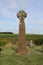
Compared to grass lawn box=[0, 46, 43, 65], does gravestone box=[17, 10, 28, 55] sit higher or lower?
higher

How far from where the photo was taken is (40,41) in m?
34.8

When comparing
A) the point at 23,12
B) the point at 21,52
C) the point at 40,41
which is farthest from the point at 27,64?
the point at 40,41

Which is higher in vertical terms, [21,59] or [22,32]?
[22,32]

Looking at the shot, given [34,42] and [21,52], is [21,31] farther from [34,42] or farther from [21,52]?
[34,42]

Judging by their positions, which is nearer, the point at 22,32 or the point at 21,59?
the point at 21,59

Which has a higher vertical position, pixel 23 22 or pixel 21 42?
pixel 23 22

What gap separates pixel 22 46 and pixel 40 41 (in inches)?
608

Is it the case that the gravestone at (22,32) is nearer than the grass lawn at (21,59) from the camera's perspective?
No

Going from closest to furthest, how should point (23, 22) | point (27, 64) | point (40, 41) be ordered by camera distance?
point (27, 64)
point (23, 22)
point (40, 41)

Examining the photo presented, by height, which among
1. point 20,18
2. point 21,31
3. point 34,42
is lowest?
point 34,42

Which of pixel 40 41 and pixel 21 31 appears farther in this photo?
pixel 40 41

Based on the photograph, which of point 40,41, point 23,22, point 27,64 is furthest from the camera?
point 40,41

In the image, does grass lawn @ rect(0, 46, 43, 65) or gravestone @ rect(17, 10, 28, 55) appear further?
gravestone @ rect(17, 10, 28, 55)

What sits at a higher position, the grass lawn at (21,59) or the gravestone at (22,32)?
the gravestone at (22,32)
